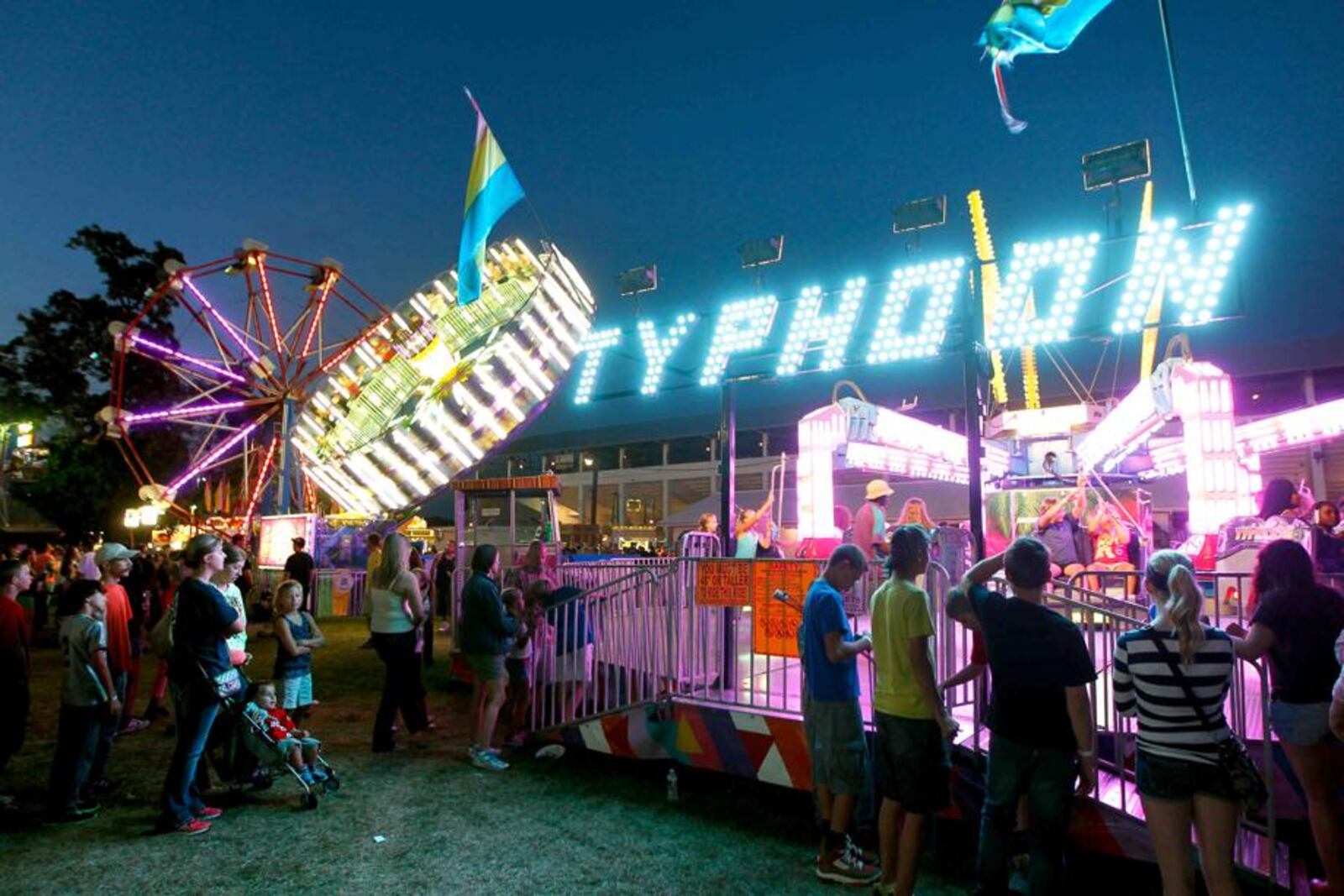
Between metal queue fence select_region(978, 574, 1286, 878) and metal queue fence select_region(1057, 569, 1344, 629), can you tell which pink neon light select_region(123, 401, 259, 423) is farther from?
metal queue fence select_region(978, 574, 1286, 878)

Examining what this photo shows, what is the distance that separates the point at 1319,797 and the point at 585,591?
5.23 metres

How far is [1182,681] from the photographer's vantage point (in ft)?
11.1

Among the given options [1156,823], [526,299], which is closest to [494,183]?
[526,299]

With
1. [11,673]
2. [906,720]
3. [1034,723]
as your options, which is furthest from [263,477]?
[1034,723]

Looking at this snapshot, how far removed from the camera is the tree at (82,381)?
29219mm

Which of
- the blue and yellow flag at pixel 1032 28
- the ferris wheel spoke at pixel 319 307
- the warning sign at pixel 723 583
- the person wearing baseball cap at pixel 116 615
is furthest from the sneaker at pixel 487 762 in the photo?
the ferris wheel spoke at pixel 319 307

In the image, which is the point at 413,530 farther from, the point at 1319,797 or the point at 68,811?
the point at 1319,797

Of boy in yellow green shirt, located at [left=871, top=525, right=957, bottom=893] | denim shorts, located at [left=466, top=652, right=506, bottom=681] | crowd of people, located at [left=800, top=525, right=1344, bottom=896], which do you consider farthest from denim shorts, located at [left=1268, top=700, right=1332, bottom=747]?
denim shorts, located at [left=466, top=652, right=506, bottom=681]

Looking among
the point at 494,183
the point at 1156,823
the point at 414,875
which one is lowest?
the point at 414,875

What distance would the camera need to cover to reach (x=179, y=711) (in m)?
5.49

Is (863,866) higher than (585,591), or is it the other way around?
(585,591)

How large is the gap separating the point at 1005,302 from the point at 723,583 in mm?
3943

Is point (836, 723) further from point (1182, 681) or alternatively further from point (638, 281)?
point (638, 281)

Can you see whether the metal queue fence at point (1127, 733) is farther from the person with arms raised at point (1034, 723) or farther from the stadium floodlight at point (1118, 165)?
the stadium floodlight at point (1118, 165)
